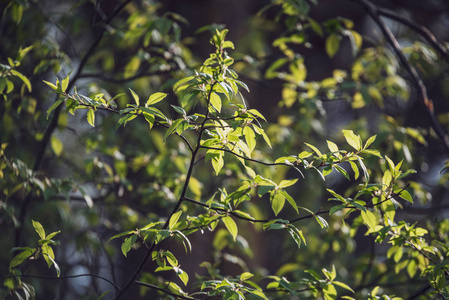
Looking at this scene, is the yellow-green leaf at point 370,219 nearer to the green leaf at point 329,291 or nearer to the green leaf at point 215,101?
the green leaf at point 329,291

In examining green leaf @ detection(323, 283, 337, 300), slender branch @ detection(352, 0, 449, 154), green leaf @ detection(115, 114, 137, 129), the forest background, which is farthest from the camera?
slender branch @ detection(352, 0, 449, 154)

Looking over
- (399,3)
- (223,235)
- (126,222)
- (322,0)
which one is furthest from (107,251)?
(399,3)

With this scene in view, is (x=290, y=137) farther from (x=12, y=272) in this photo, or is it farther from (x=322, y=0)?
(x=322, y=0)

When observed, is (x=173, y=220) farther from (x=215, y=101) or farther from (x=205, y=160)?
(x=215, y=101)

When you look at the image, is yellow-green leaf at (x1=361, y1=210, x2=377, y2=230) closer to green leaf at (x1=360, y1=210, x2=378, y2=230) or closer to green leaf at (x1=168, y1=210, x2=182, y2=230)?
green leaf at (x1=360, y1=210, x2=378, y2=230)

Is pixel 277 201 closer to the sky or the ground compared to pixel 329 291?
closer to the sky

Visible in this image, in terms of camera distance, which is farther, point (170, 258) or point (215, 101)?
point (170, 258)

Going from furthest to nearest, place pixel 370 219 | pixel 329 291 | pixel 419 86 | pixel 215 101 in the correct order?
pixel 419 86, pixel 329 291, pixel 370 219, pixel 215 101

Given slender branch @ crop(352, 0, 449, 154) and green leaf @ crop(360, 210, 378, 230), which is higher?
slender branch @ crop(352, 0, 449, 154)

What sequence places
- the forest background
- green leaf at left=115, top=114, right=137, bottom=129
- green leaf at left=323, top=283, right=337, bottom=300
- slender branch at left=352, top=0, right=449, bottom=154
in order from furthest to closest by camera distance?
slender branch at left=352, top=0, right=449, bottom=154 < green leaf at left=323, top=283, right=337, bottom=300 < the forest background < green leaf at left=115, top=114, right=137, bottom=129

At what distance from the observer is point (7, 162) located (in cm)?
187

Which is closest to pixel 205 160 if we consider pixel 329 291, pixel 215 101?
pixel 215 101

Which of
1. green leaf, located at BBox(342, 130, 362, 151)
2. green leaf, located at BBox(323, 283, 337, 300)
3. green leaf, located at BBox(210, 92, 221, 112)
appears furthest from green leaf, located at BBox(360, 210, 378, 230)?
green leaf, located at BBox(210, 92, 221, 112)

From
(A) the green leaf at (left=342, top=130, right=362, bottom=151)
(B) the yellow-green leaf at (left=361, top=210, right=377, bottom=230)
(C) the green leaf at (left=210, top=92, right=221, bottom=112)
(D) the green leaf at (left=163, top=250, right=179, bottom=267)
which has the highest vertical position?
(C) the green leaf at (left=210, top=92, right=221, bottom=112)
